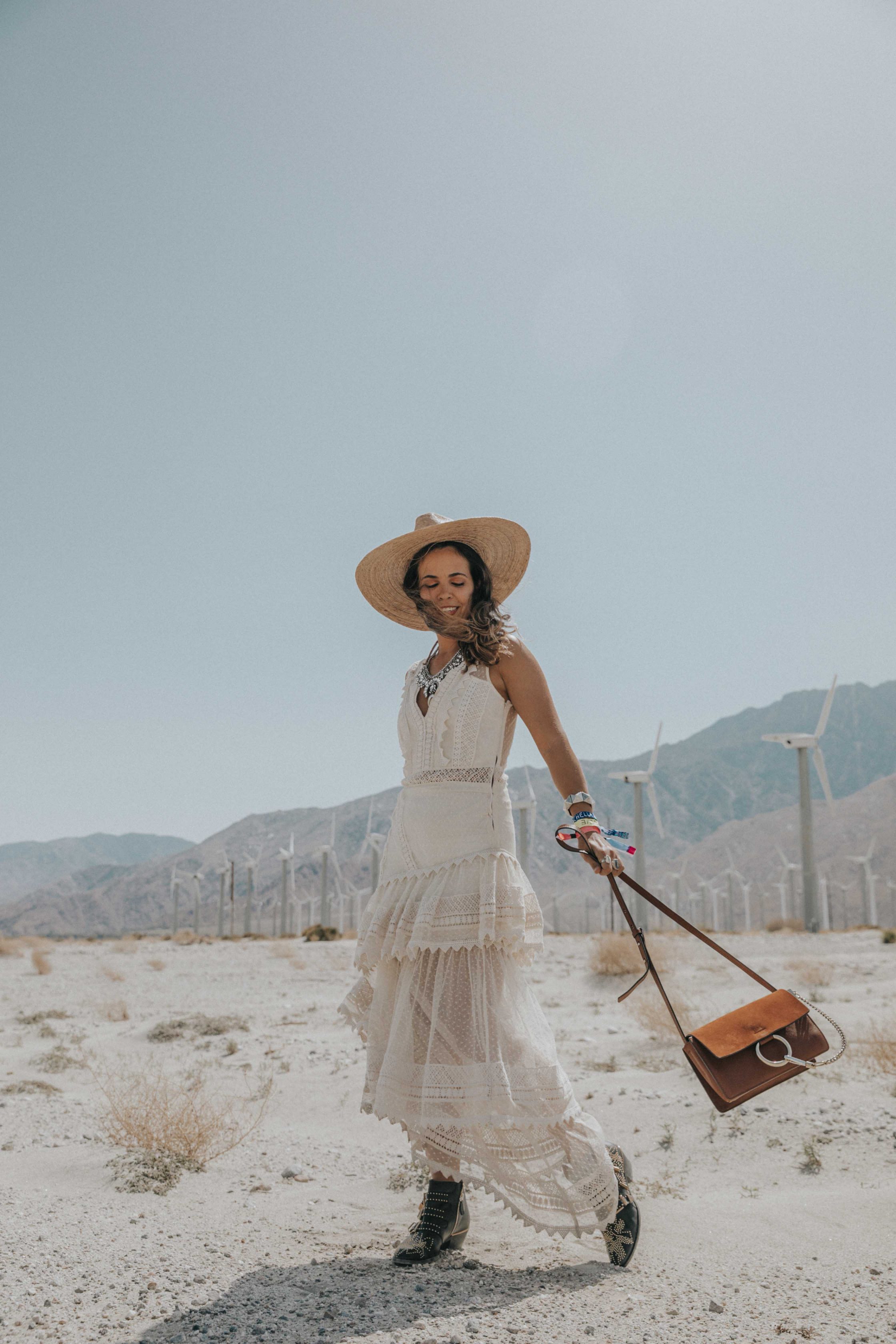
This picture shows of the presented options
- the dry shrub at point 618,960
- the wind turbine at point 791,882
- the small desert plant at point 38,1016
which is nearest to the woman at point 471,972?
the small desert plant at point 38,1016

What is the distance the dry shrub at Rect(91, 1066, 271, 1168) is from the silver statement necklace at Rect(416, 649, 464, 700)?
99.5 inches

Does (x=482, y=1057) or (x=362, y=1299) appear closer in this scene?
(x=362, y=1299)

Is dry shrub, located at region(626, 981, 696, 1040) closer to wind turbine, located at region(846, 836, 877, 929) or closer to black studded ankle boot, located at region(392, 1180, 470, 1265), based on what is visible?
black studded ankle boot, located at region(392, 1180, 470, 1265)

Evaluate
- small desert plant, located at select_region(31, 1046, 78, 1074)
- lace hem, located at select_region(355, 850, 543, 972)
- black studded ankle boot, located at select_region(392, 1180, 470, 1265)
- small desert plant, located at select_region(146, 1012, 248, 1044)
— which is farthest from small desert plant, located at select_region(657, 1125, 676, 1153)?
small desert plant, located at select_region(146, 1012, 248, 1044)

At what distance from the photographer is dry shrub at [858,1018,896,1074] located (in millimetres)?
5750

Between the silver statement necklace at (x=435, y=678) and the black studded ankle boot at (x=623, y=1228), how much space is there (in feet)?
5.56

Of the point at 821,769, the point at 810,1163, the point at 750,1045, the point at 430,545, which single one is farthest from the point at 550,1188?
the point at 821,769

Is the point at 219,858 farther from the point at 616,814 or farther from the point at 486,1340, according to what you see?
the point at 486,1340

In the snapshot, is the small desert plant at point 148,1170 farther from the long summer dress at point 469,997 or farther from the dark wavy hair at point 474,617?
the dark wavy hair at point 474,617

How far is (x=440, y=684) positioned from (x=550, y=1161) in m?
1.62

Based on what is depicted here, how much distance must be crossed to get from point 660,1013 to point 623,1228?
4.97 metres

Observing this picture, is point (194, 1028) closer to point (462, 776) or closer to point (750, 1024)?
point (462, 776)

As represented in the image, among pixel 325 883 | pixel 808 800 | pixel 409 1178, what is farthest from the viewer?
pixel 325 883

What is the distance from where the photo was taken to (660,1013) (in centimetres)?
769
